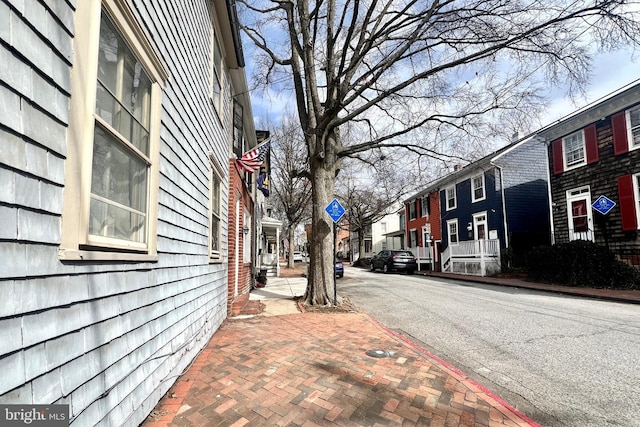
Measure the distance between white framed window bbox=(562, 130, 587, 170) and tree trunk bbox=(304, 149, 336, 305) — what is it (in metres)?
12.4

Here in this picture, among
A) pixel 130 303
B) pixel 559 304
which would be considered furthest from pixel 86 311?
pixel 559 304

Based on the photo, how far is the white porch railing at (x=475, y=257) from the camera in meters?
17.9

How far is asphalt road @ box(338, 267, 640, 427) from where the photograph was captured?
325 cm

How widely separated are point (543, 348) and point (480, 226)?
55.9 feet

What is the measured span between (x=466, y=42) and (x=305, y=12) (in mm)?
4016

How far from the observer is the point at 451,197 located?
78.8 ft

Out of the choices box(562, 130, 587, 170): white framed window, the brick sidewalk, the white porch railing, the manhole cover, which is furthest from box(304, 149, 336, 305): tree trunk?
the white porch railing

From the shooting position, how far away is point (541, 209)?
19203 mm

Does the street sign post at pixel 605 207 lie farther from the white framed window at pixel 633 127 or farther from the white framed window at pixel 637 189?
the white framed window at pixel 633 127

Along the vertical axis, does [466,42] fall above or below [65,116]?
above

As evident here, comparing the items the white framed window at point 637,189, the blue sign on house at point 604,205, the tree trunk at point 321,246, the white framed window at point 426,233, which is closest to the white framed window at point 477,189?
the white framed window at point 426,233

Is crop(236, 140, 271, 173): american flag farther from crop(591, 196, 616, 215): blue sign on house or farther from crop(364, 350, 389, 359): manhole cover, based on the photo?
crop(591, 196, 616, 215): blue sign on house

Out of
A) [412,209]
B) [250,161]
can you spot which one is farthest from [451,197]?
[250,161]

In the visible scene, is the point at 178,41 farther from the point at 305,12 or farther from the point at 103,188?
the point at 305,12
